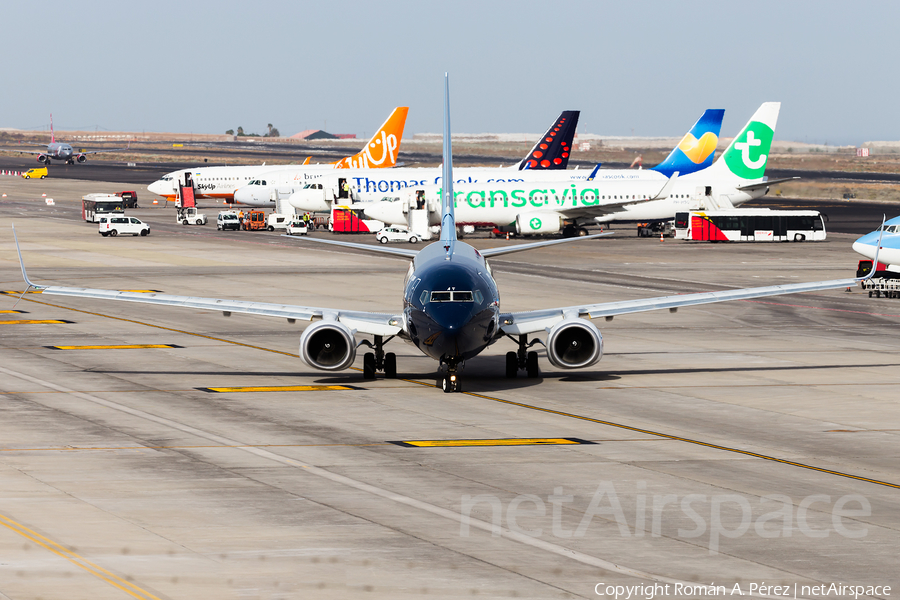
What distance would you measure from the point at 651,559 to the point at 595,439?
919 centimetres

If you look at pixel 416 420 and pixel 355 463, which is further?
pixel 416 420

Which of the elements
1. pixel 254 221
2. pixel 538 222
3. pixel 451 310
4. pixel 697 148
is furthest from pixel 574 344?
pixel 697 148

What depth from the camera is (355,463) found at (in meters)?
23.7

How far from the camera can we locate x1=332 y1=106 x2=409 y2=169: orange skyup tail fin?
12225cm

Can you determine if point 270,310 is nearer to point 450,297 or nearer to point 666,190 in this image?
point 450,297

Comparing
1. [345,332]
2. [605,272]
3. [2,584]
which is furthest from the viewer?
[605,272]

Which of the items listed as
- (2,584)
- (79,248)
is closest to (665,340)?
(2,584)

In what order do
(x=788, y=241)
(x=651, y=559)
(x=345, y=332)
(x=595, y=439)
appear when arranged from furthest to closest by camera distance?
1. (x=788, y=241)
2. (x=345, y=332)
3. (x=595, y=439)
4. (x=651, y=559)

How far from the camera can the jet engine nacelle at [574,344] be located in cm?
3225

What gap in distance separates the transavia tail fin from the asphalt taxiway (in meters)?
54.3

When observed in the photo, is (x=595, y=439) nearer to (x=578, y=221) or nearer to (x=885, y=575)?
(x=885, y=575)

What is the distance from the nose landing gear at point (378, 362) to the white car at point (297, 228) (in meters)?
68.4

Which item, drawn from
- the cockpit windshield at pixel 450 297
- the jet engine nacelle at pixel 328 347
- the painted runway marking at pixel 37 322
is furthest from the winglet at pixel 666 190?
the cockpit windshield at pixel 450 297

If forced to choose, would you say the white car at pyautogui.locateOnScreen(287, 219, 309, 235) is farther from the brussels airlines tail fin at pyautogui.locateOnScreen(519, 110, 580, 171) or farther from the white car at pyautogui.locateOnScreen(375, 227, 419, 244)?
the brussels airlines tail fin at pyautogui.locateOnScreen(519, 110, 580, 171)
